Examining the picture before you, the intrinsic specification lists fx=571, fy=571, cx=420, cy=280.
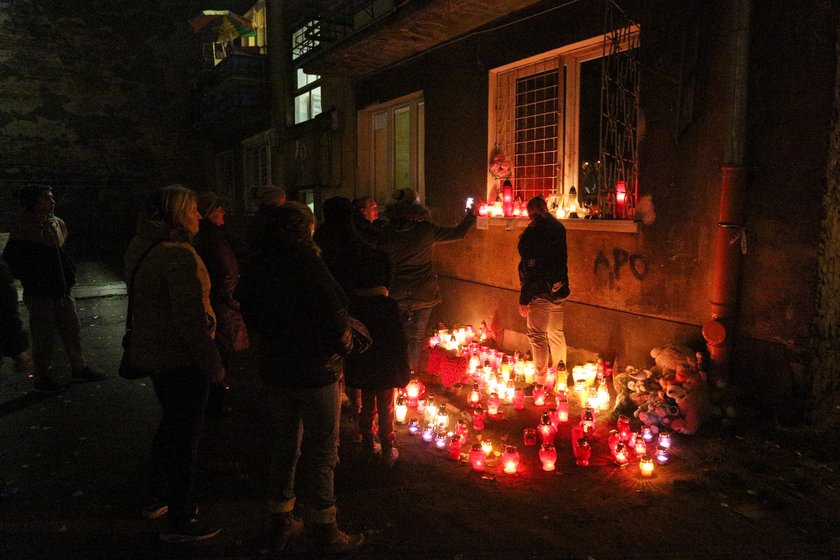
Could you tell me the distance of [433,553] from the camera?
3.50m

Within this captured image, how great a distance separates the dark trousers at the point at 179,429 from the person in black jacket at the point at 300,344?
1.67 ft

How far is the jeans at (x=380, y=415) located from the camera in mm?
4512

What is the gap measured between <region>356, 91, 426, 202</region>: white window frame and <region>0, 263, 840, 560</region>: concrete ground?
5.81 meters

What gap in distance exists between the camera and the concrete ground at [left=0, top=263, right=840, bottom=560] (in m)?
3.57

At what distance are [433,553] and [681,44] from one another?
5.26 meters

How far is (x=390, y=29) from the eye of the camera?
8.55m

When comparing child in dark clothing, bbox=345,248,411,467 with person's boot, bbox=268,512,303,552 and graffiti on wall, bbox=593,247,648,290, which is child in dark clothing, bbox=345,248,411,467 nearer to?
person's boot, bbox=268,512,303,552

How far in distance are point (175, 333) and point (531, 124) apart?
19.3ft

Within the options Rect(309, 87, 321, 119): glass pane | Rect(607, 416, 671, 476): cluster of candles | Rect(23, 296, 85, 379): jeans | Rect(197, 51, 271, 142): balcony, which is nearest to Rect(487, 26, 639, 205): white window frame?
Rect(607, 416, 671, 476): cluster of candles

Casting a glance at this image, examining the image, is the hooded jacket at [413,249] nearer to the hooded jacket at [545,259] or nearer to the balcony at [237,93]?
the hooded jacket at [545,259]

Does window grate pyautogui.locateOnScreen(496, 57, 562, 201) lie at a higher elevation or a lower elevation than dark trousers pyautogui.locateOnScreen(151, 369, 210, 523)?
higher

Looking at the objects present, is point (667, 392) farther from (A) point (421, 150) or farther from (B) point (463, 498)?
(A) point (421, 150)

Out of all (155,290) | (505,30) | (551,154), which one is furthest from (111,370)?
(505,30)

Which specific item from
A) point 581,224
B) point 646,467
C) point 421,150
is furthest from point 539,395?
point 421,150
